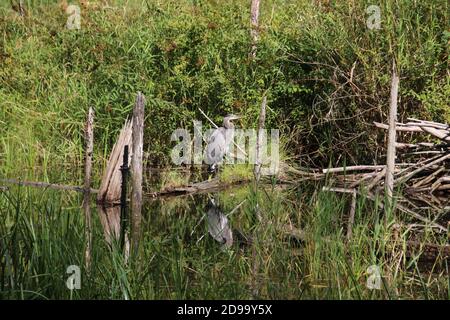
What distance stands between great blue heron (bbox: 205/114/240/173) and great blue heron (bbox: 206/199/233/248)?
1.80m

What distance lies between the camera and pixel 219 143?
10.5m

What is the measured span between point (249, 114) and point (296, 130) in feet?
2.17

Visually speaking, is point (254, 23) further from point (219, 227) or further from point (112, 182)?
point (219, 227)

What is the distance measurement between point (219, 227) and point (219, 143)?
3569 mm

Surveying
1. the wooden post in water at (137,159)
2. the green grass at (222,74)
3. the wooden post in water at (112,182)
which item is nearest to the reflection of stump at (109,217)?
the wooden post in water at (112,182)

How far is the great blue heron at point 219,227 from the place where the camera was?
6.36 meters

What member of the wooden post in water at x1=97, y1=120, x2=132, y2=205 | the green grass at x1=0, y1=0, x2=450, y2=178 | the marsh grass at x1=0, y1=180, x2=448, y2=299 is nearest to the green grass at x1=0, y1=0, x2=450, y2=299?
the green grass at x1=0, y1=0, x2=450, y2=178

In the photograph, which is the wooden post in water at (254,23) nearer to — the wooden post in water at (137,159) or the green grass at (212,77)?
the green grass at (212,77)

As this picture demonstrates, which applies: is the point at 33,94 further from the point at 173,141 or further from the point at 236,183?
the point at 236,183

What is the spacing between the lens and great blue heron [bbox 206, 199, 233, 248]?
251 inches

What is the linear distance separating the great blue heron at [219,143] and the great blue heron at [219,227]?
180 centimetres

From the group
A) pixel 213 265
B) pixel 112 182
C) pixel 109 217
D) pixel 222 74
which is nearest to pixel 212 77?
pixel 222 74

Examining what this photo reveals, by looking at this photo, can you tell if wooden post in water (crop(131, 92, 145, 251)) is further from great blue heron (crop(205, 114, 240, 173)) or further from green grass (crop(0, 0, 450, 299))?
great blue heron (crop(205, 114, 240, 173))
